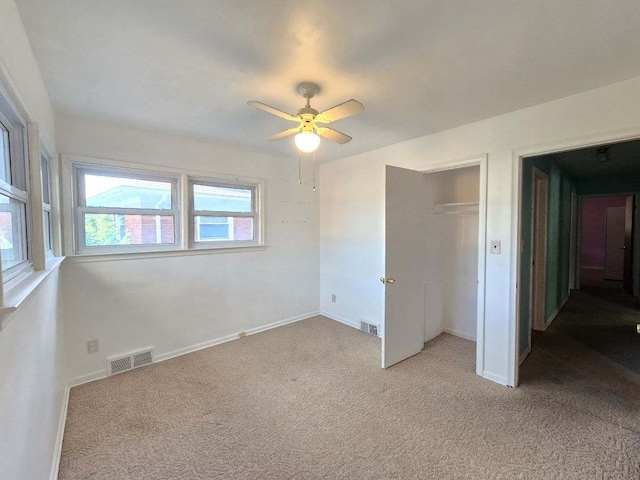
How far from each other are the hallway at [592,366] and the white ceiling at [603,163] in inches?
86.1

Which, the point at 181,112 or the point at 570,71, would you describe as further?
the point at 181,112

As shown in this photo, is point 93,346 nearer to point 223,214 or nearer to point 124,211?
point 124,211

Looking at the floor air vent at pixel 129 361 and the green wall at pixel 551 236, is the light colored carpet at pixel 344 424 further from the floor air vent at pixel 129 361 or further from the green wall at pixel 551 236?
the green wall at pixel 551 236

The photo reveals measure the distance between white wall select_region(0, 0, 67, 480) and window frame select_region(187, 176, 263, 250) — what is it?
1432 mm

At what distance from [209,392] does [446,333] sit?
2.90m

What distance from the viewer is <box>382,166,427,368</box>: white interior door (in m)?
2.85

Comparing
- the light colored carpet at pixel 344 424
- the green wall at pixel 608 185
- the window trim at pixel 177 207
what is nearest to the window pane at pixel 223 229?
the window trim at pixel 177 207

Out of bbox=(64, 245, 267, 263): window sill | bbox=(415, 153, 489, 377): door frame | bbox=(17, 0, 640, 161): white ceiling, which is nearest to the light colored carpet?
bbox=(415, 153, 489, 377): door frame

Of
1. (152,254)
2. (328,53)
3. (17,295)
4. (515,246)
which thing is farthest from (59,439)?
(515,246)

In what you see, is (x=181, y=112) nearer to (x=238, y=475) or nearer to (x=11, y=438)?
(x=11, y=438)

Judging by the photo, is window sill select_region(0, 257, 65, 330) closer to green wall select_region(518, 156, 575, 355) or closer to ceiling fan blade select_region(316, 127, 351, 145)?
ceiling fan blade select_region(316, 127, 351, 145)

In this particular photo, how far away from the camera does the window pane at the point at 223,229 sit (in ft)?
11.2

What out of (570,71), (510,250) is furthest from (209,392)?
(570,71)

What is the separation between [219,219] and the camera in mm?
3568
